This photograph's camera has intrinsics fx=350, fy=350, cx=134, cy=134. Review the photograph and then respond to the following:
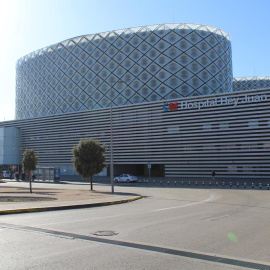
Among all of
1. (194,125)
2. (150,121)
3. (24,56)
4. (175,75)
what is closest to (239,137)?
(194,125)

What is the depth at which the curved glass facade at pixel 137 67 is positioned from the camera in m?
67.0

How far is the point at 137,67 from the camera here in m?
70.7

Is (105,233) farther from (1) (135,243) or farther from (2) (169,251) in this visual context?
(2) (169,251)

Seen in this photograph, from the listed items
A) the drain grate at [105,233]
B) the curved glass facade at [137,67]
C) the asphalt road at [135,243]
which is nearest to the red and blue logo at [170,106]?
the curved glass facade at [137,67]

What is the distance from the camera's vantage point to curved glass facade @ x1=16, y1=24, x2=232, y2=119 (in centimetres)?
6700

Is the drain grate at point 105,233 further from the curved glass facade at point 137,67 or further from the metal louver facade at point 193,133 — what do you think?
the curved glass facade at point 137,67

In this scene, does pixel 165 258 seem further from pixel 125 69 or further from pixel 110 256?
pixel 125 69

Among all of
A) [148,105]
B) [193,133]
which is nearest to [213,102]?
[193,133]

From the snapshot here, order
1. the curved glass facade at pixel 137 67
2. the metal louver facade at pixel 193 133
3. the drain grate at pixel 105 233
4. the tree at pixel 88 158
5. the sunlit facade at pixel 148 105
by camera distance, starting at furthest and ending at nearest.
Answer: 1. the curved glass facade at pixel 137 67
2. the sunlit facade at pixel 148 105
3. the metal louver facade at pixel 193 133
4. the tree at pixel 88 158
5. the drain grate at pixel 105 233

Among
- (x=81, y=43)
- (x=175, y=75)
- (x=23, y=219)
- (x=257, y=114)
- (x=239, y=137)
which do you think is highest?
(x=81, y=43)

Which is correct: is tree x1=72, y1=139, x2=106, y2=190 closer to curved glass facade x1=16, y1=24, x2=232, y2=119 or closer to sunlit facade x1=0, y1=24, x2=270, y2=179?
sunlit facade x1=0, y1=24, x2=270, y2=179

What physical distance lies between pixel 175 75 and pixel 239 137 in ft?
73.3

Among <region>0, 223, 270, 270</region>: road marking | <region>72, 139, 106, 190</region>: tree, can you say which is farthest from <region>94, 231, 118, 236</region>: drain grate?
<region>72, 139, 106, 190</region>: tree

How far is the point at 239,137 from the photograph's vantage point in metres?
49.2
